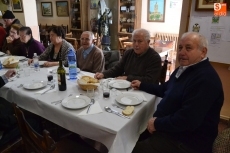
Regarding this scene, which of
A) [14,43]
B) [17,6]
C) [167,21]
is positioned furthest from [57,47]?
[167,21]

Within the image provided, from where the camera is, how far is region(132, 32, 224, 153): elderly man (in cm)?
116

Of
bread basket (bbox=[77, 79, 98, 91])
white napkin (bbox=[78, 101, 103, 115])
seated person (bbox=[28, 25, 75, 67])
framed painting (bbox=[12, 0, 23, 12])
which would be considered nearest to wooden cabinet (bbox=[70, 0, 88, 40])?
framed painting (bbox=[12, 0, 23, 12])

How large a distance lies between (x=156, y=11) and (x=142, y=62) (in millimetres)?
4304

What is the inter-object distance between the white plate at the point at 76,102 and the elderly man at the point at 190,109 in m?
0.49

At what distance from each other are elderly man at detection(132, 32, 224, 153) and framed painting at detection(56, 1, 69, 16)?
6.12 metres

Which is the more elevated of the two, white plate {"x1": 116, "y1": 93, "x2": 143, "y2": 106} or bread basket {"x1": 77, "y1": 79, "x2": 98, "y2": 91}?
bread basket {"x1": 77, "y1": 79, "x2": 98, "y2": 91}

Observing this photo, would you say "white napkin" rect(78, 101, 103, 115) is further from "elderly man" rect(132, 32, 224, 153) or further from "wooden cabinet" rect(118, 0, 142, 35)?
"wooden cabinet" rect(118, 0, 142, 35)

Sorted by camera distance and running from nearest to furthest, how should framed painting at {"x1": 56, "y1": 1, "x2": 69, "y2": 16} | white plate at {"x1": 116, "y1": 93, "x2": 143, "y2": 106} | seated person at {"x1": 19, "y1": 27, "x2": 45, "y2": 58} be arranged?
1. white plate at {"x1": 116, "y1": 93, "x2": 143, "y2": 106}
2. seated person at {"x1": 19, "y1": 27, "x2": 45, "y2": 58}
3. framed painting at {"x1": 56, "y1": 1, "x2": 69, "y2": 16}

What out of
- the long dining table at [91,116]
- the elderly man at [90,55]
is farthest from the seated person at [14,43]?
the long dining table at [91,116]

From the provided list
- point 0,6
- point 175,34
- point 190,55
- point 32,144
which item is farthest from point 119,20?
point 32,144

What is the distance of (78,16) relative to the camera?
6.30 metres

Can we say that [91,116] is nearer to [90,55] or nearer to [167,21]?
[90,55]

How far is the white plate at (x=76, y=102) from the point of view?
4.30 feet

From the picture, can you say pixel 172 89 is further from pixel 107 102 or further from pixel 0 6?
pixel 0 6
